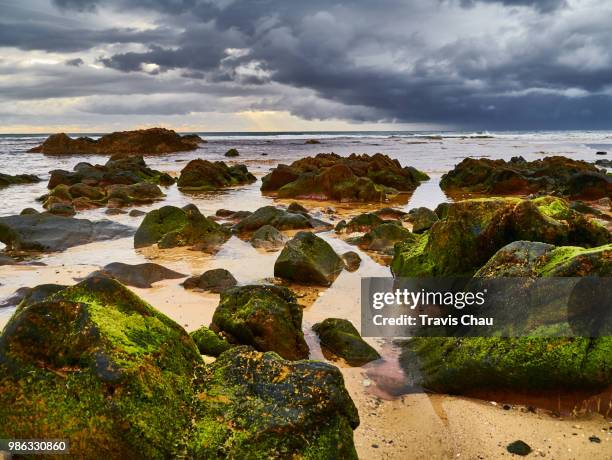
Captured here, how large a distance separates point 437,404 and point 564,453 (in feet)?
3.71

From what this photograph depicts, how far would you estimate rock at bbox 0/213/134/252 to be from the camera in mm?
10648

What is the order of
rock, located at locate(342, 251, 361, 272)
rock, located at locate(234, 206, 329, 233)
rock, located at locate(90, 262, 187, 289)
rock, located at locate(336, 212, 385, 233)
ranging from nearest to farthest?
rock, located at locate(90, 262, 187, 289)
rock, located at locate(342, 251, 361, 272)
rock, located at locate(234, 206, 329, 233)
rock, located at locate(336, 212, 385, 233)

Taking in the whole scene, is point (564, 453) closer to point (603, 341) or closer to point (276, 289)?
point (603, 341)

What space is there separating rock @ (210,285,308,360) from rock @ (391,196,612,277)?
255cm

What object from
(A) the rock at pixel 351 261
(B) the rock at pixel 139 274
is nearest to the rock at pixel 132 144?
(B) the rock at pixel 139 274

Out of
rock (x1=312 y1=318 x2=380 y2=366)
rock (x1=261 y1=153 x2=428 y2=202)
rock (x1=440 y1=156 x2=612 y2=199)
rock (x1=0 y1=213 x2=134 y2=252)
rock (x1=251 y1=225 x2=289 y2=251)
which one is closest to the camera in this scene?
rock (x1=312 y1=318 x2=380 y2=366)

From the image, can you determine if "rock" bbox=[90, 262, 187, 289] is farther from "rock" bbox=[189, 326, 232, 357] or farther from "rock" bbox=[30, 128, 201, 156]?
"rock" bbox=[30, 128, 201, 156]

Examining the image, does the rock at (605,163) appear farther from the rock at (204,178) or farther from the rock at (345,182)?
the rock at (204,178)

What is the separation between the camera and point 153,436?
318 centimetres

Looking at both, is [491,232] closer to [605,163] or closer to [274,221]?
[274,221]

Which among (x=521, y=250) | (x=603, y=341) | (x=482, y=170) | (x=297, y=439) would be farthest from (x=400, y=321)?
(x=482, y=170)

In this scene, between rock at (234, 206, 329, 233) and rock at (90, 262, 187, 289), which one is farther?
rock at (234, 206, 329, 233)

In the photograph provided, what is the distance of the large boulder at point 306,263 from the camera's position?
26.7 feet

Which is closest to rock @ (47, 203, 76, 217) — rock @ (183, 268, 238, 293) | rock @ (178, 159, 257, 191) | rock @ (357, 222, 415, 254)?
rock @ (178, 159, 257, 191)
